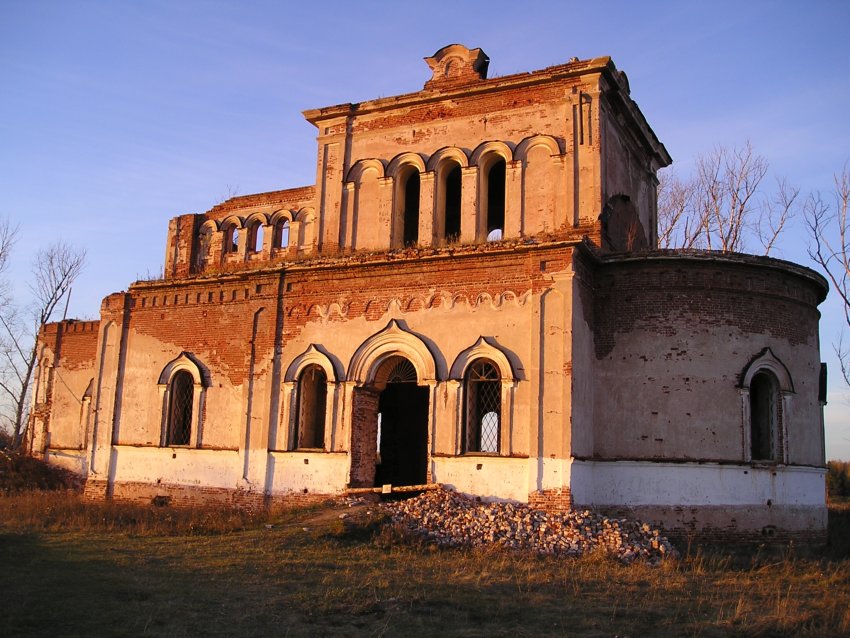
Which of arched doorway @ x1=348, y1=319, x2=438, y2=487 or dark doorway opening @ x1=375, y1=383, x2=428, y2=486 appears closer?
arched doorway @ x1=348, y1=319, x2=438, y2=487

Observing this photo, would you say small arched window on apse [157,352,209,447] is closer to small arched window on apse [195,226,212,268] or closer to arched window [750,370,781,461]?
small arched window on apse [195,226,212,268]

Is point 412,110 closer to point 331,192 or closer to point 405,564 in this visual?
point 331,192

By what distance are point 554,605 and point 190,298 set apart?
41.4 ft

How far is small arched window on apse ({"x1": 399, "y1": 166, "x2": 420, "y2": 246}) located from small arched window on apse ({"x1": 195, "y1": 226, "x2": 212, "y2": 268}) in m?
5.70

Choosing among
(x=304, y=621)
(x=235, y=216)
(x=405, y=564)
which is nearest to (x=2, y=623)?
(x=304, y=621)

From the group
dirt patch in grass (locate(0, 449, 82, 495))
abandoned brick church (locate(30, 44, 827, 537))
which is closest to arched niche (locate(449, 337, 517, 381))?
abandoned brick church (locate(30, 44, 827, 537))

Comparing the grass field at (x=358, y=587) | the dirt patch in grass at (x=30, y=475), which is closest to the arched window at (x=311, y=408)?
the grass field at (x=358, y=587)

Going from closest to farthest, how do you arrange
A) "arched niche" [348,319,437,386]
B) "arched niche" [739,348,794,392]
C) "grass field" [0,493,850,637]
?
"grass field" [0,493,850,637] < "arched niche" [739,348,794,392] < "arched niche" [348,319,437,386]

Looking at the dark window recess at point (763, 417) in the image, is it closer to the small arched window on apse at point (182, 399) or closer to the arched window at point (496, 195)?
the arched window at point (496, 195)

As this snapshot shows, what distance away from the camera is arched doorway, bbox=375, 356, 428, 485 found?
2034 cm

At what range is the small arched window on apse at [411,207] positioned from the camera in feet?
63.4

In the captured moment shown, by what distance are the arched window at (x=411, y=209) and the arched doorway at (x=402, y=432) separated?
3.79 metres

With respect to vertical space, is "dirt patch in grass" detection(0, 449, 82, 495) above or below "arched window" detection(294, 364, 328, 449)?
below

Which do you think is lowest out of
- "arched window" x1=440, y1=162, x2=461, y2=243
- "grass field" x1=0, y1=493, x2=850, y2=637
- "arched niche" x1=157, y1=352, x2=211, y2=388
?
"grass field" x1=0, y1=493, x2=850, y2=637
